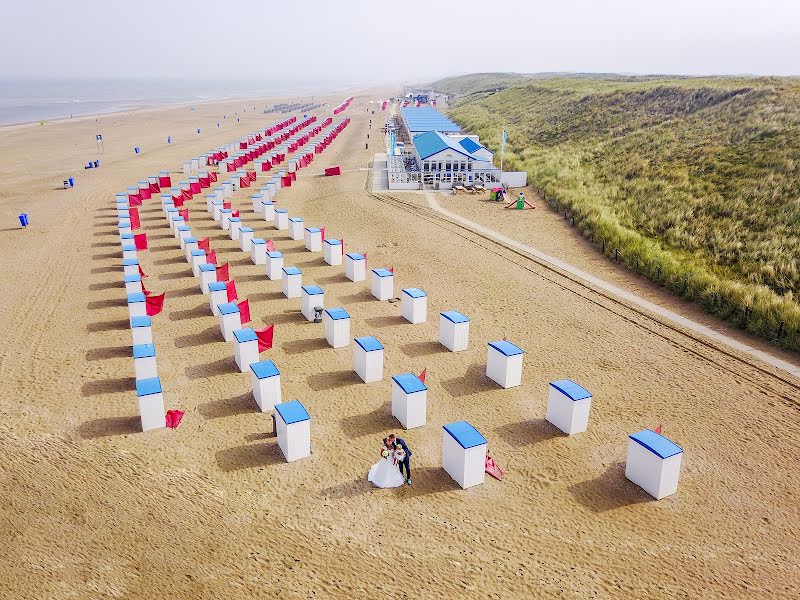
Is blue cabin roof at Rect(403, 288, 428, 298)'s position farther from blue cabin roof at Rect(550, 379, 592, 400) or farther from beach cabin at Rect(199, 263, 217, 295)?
beach cabin at Rect(199, 263, 217, 295)

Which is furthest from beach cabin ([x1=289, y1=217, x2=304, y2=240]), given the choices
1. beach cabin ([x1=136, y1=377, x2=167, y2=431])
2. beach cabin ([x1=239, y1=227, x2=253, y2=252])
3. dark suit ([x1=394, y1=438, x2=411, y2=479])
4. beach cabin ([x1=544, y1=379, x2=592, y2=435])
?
dark suit ([x1=394, y1=438, x2=411, y2=479])

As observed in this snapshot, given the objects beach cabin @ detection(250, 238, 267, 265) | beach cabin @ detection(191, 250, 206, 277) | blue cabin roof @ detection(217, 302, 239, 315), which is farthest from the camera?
beach cabin @ detection(250, 238, 267, 265)

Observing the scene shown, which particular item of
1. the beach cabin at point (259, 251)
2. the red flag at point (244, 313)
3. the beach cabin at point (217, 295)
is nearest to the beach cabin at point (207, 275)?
the beach cabin at point (217, 295)

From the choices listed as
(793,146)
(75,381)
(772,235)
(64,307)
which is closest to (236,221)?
(64,307)

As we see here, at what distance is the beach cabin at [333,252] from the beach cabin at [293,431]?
11.3 m

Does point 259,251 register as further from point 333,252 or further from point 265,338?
point 265,338

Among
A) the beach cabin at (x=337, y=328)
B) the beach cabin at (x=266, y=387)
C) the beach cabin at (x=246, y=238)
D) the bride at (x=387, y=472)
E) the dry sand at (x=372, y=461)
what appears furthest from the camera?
the beach cabin at (x=246, y=238)

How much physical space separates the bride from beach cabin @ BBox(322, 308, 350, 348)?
212 inches

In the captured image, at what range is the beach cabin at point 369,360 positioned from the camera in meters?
13.4

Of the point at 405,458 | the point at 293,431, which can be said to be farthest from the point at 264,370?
the point at 405,458

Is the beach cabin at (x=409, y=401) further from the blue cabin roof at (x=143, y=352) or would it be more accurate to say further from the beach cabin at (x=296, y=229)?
the beach cabin at (x=296, y=229)

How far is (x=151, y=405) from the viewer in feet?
37.6

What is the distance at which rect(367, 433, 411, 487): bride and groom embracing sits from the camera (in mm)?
10156

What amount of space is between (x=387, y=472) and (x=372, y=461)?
2.35 ft
